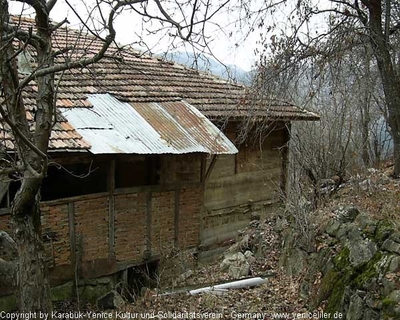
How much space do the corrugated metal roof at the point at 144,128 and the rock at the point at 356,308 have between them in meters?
4.31

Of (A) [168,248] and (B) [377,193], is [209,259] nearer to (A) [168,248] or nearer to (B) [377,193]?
(A) [168,248]

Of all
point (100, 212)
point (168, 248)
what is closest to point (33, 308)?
point (100, 212)

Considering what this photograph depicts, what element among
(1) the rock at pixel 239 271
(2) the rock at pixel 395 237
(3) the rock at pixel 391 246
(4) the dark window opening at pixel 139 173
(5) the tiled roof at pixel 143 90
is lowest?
(1) the rock at pixel 239 271

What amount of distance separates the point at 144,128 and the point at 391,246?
5.17 m

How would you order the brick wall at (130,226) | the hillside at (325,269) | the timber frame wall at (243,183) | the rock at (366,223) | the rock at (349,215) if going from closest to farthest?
the hillside at (325,269)
the rock at (366,223)
the rock at (349,215)
the brick wall at (130,226)
the timber frame wall at (243,183)

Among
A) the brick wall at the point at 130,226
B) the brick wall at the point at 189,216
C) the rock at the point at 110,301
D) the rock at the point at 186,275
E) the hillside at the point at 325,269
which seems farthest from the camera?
the brick wall at the point at 189,216

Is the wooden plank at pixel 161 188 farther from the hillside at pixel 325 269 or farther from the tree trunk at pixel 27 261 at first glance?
the tree trunk at pixel 27 261

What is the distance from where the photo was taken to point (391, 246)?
197 inches

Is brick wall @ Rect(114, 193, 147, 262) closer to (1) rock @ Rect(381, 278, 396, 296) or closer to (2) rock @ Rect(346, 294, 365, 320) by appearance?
(2) rock @ Rect(346, 294, 365, 320)

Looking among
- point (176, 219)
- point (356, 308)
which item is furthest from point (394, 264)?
point (176, 219)

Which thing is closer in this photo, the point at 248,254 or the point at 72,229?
the point at 72,229

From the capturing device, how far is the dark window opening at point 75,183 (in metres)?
9.00

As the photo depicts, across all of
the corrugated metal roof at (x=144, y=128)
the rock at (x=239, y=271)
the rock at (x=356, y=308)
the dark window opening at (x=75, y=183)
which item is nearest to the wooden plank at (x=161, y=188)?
the dark window opening at (x=75, y=183)

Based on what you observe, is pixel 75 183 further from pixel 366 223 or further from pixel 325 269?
pixel 366 223
